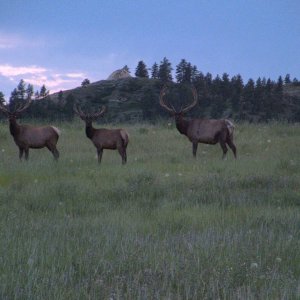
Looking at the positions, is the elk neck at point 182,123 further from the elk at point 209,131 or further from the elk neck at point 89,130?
the elk neck at point 89,130

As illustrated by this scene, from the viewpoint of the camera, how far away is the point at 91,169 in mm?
11719

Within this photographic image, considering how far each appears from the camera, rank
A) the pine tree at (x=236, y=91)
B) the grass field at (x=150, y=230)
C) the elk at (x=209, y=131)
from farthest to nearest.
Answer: the pine tree at (x=236, y=91), the elk at (x=209, y=131), the grass field at (x=150, y=230)

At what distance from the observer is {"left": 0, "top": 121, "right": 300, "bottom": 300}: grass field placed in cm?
378

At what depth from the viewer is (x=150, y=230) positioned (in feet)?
19.8

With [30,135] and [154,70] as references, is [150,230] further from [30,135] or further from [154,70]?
[154,70]

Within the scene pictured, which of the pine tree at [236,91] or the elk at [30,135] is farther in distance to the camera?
the pine tree at [236,91]

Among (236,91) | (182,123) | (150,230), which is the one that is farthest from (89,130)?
(236,91)

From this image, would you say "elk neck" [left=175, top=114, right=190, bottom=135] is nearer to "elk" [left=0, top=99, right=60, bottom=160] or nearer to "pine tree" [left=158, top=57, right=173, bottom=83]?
"elk" [left=0, top=99, right=60, bottom=160]

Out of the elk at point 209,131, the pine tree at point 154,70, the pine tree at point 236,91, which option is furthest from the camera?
the pine tree at point 154,70

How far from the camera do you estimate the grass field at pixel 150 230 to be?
3.78 meters

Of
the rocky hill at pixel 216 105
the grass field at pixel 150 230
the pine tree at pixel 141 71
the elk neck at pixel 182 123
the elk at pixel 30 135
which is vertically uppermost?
the pine tree at pixel 141 71

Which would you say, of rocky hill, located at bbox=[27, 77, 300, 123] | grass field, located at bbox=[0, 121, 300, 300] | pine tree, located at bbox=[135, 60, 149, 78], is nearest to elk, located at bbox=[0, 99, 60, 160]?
grass field, located at bbox=[0, 121, 300, 300]

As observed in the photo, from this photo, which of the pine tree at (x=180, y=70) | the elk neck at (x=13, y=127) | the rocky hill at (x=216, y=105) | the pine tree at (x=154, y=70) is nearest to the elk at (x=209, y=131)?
the elk neck at (x=13, y=127)

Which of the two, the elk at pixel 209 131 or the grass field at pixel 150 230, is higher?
the elk at pixel 209 131
